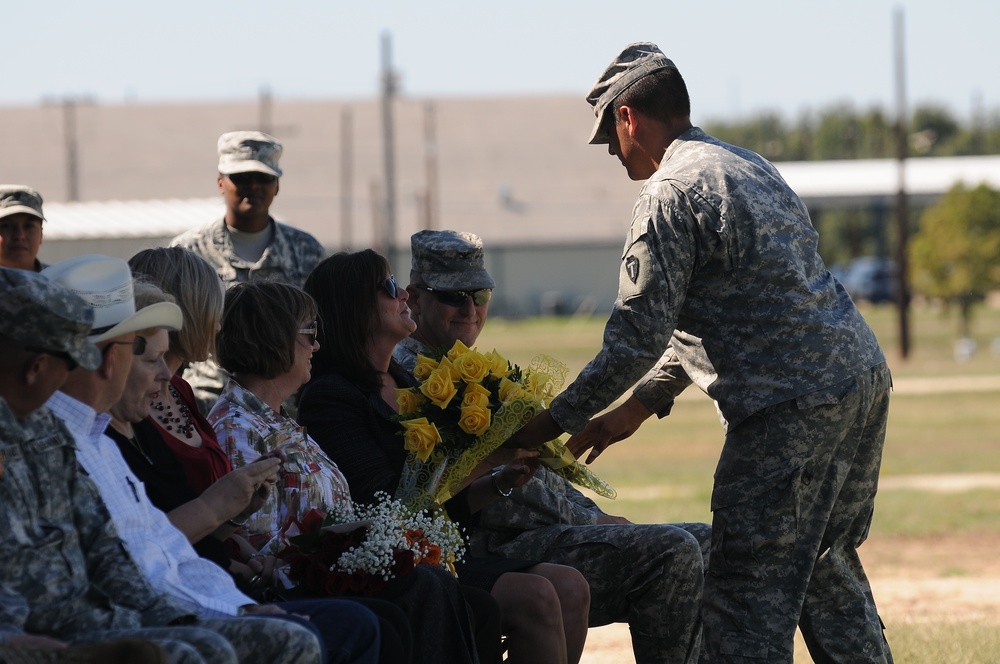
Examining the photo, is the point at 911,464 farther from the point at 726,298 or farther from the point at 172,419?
the point at 172,419

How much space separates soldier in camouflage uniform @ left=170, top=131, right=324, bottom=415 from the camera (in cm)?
768

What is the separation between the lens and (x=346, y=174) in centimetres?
5966

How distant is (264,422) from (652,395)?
1.76 m

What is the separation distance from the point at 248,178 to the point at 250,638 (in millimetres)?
4494

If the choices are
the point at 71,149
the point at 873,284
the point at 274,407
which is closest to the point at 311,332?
the point at 274,407

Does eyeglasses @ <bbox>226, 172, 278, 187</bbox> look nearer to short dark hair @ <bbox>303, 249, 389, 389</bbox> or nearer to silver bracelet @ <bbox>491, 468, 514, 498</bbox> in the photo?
short dark hair @ <bbox>303, 249, 389, 389</bbox>

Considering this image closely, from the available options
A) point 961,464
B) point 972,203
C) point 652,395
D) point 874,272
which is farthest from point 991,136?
point 652,395

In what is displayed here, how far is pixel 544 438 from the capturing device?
16.7 feet

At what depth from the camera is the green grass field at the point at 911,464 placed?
734 cm

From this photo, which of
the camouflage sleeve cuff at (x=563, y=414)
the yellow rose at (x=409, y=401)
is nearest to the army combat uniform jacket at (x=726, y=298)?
the camouflage sleeve cuff at (x=563, y=414)

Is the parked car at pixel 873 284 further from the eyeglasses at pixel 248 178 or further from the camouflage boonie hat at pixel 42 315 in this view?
the camouflage boonie hat at pixel 42 315

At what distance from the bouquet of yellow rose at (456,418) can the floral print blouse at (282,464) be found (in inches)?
10.9

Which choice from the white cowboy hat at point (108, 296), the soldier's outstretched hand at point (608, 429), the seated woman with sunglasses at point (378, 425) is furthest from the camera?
A: the soldier's outstretched hand at point (608, 429)

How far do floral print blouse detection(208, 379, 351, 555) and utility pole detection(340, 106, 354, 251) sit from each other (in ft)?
167
